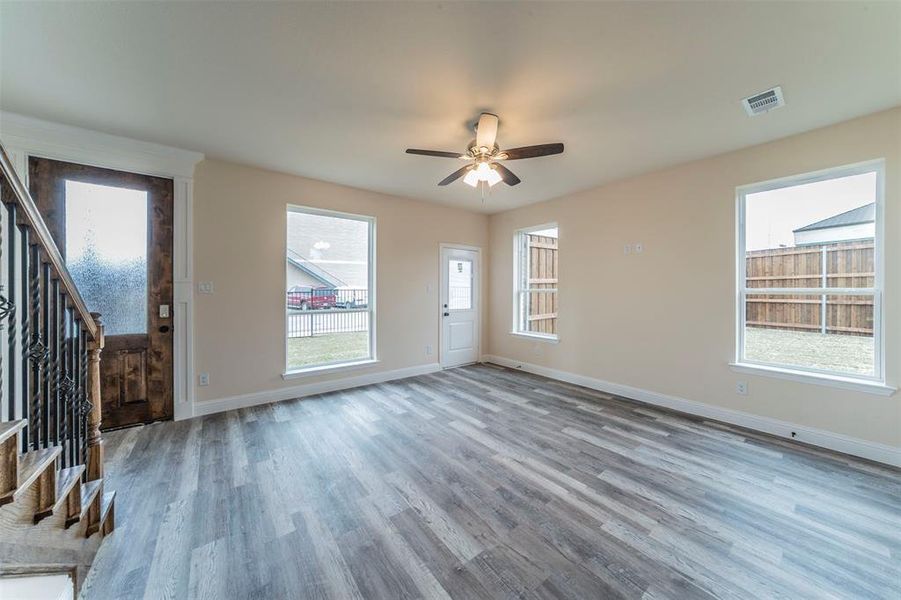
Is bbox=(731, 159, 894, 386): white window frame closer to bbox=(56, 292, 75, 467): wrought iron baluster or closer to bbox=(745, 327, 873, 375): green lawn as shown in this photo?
bbox=(745, 327, 873, 375): green lawn

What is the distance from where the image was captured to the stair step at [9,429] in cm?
108

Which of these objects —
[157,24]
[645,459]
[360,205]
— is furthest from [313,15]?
[645,459]

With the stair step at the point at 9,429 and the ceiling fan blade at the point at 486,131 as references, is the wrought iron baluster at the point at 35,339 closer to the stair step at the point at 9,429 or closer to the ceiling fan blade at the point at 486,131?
the stair step at the point at 9,429

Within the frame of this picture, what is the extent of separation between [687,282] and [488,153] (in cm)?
257

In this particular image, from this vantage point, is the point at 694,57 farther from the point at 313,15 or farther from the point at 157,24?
Result: the point at 157,24

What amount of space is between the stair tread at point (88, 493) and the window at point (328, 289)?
232cm

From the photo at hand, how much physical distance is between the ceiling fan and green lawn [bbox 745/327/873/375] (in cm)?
267

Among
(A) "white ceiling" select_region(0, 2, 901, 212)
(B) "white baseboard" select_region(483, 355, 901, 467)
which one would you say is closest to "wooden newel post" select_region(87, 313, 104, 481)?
(A) "white ceiling" select_region(0, 2, 901, 212)

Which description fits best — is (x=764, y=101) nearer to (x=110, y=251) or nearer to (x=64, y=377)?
(x=64, y=377)

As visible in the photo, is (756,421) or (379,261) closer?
(756,421)

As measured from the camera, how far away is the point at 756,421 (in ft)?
10.1

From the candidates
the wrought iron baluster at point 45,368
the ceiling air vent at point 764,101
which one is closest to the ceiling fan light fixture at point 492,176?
the ceiling air vent at point 764,101

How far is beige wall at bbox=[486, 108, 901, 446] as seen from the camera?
2.56 metres

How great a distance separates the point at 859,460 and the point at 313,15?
186 inches
